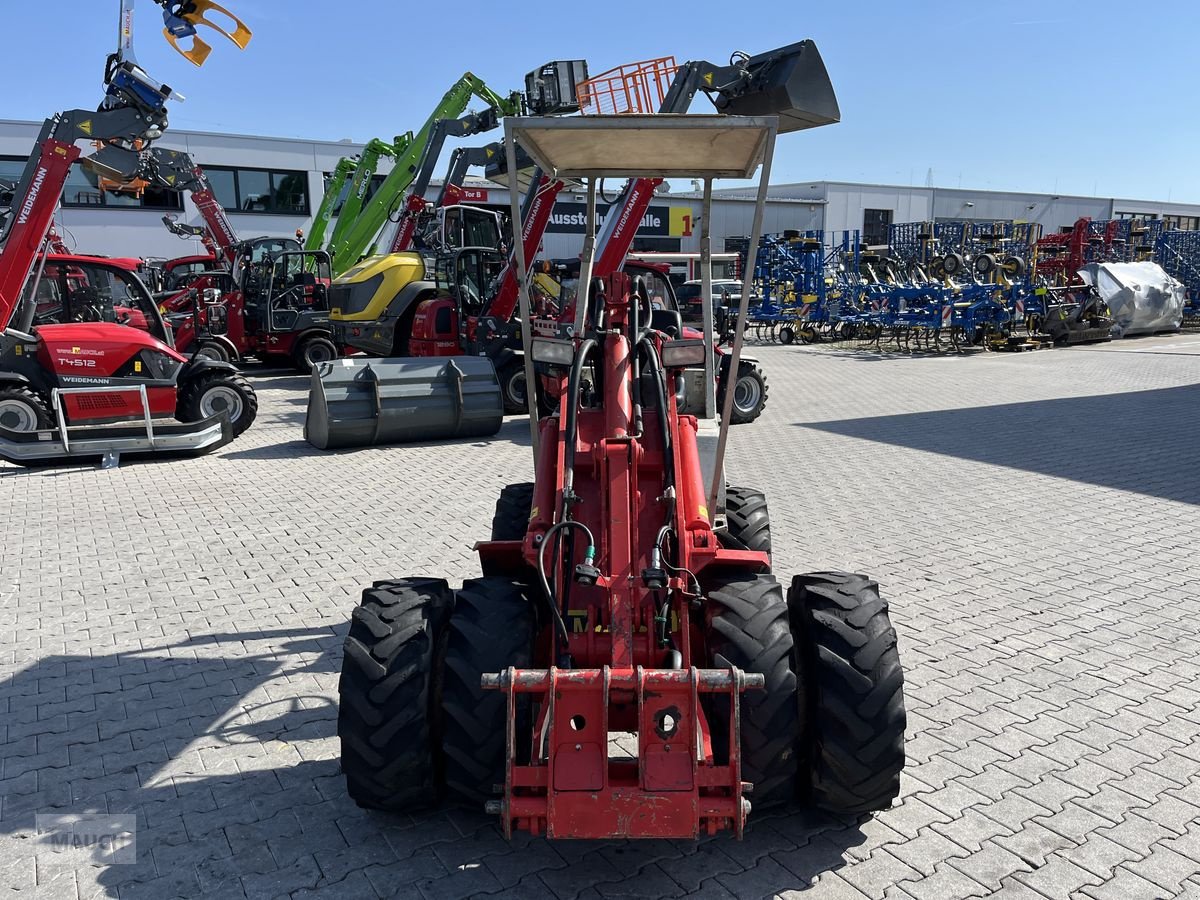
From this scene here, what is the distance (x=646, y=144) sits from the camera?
3.66m

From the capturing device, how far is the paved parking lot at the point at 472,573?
10.4 ft

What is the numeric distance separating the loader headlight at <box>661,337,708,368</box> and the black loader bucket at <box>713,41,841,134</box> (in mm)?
2395

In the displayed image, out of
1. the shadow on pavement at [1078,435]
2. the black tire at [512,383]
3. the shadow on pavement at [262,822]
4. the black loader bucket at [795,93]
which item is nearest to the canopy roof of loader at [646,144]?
the black loader bucket at [795,93]

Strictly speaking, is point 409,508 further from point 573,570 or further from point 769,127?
point 769,127

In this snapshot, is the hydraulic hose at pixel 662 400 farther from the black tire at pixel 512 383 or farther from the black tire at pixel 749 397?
the black tire at pixel 512 383

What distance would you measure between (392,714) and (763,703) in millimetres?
1306

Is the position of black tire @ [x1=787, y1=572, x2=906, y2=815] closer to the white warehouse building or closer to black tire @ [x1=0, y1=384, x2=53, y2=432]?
black tire @ [x1=0, y1=384, x2=53, y2=432]

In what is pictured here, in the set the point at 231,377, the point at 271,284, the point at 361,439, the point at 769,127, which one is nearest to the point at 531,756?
the point at 769,127

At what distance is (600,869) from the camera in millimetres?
3148

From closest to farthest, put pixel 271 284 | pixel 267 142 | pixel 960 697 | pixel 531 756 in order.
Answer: pixel 531 756
pixel 960 697
pixel 271 284
pixel 267 142

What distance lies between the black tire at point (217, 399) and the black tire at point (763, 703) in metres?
9.24

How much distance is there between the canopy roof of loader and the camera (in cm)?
316

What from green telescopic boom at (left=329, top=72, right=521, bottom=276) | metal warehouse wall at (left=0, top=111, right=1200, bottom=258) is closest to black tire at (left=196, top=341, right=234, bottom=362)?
green telescopic boom at (left=329, top=72, right=521, bottom=276)

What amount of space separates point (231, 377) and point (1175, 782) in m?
10.3
